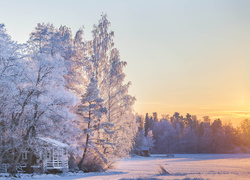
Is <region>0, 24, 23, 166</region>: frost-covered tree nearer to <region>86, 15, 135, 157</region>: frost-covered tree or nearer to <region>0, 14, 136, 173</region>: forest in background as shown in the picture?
<region>0, 14, 136, 173</region>: forest in background

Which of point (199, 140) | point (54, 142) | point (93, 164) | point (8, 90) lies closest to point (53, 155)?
point (54, 142)

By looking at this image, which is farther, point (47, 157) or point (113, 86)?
point (113, 86)

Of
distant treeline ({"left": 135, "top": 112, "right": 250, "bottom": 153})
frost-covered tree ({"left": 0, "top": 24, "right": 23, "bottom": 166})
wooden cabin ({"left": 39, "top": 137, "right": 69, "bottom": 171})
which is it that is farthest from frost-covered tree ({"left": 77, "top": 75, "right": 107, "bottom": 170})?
distant treeline ({"left": 135, "top": 112, "right": 250, "bottom": 153})

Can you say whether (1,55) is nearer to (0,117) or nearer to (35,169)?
(0,117)

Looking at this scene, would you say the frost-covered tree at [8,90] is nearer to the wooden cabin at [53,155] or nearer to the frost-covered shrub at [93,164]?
the wooden cabin at [53,155]

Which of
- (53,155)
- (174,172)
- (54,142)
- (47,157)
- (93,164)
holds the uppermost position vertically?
(54,142)

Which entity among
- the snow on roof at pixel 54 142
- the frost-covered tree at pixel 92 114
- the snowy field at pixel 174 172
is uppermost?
the frost-covered tree at pixel 92 114

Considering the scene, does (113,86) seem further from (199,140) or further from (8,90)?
(199,140)

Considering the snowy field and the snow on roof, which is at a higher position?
the snow on roof

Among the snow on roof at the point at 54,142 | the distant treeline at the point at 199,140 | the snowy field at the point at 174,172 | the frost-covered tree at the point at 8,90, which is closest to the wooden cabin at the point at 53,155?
the snow on roof at the point at 54,142

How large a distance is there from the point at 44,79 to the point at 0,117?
5.52 metres

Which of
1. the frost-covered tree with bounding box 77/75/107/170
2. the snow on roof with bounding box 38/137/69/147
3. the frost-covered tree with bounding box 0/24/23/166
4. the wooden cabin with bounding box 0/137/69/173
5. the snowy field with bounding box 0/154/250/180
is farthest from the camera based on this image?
the frost-covered tree with bounding box 77/75/107/170

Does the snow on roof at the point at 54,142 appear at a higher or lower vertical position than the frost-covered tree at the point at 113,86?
lower

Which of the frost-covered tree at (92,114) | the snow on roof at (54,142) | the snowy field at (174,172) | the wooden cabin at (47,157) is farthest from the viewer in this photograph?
the frost-covered tree at (92,114)
